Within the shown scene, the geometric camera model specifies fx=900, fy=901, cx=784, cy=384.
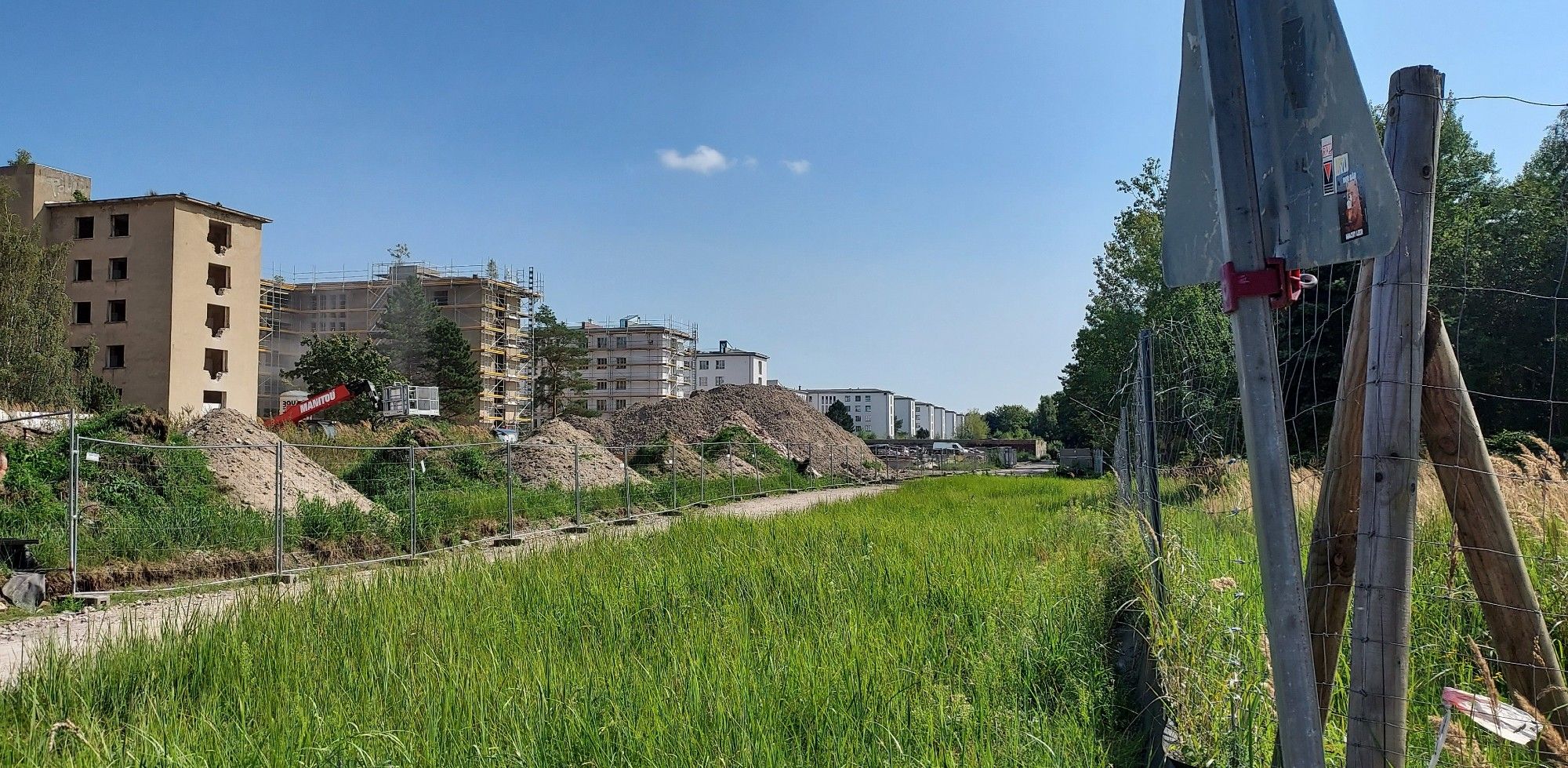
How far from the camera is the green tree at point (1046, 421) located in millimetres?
110625

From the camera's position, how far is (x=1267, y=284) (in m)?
2.13

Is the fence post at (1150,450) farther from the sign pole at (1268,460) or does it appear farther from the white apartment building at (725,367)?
the white apartment building at (725,367)

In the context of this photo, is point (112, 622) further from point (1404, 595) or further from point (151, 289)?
point (151, 289)

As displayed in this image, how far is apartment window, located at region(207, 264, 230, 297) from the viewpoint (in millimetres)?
49000

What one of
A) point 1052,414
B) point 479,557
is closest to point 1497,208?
point 479,557

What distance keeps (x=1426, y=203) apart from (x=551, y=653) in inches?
164

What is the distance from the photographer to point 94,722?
12.2 ft

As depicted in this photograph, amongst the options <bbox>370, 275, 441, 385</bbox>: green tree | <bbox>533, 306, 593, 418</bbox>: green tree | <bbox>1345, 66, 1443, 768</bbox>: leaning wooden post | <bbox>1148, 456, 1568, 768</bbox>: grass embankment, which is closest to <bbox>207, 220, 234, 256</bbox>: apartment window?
<bbox>370, 275, 441, 385</bbox>: green tree

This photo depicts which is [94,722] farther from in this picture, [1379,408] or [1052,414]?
[1052,414]

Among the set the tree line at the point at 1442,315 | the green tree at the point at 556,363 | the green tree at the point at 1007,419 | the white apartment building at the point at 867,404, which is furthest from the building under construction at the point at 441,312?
the green tree at the point at 1007,419

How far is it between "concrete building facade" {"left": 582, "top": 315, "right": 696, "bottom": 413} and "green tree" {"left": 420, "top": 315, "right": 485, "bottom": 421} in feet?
145

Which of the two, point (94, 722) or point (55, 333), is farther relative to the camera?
point (55, 333)

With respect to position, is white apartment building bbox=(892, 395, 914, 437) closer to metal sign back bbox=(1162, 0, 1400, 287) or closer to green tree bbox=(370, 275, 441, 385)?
green tree bbox=(370, 275, 441, 385)

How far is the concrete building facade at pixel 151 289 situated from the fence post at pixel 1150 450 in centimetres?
5026
